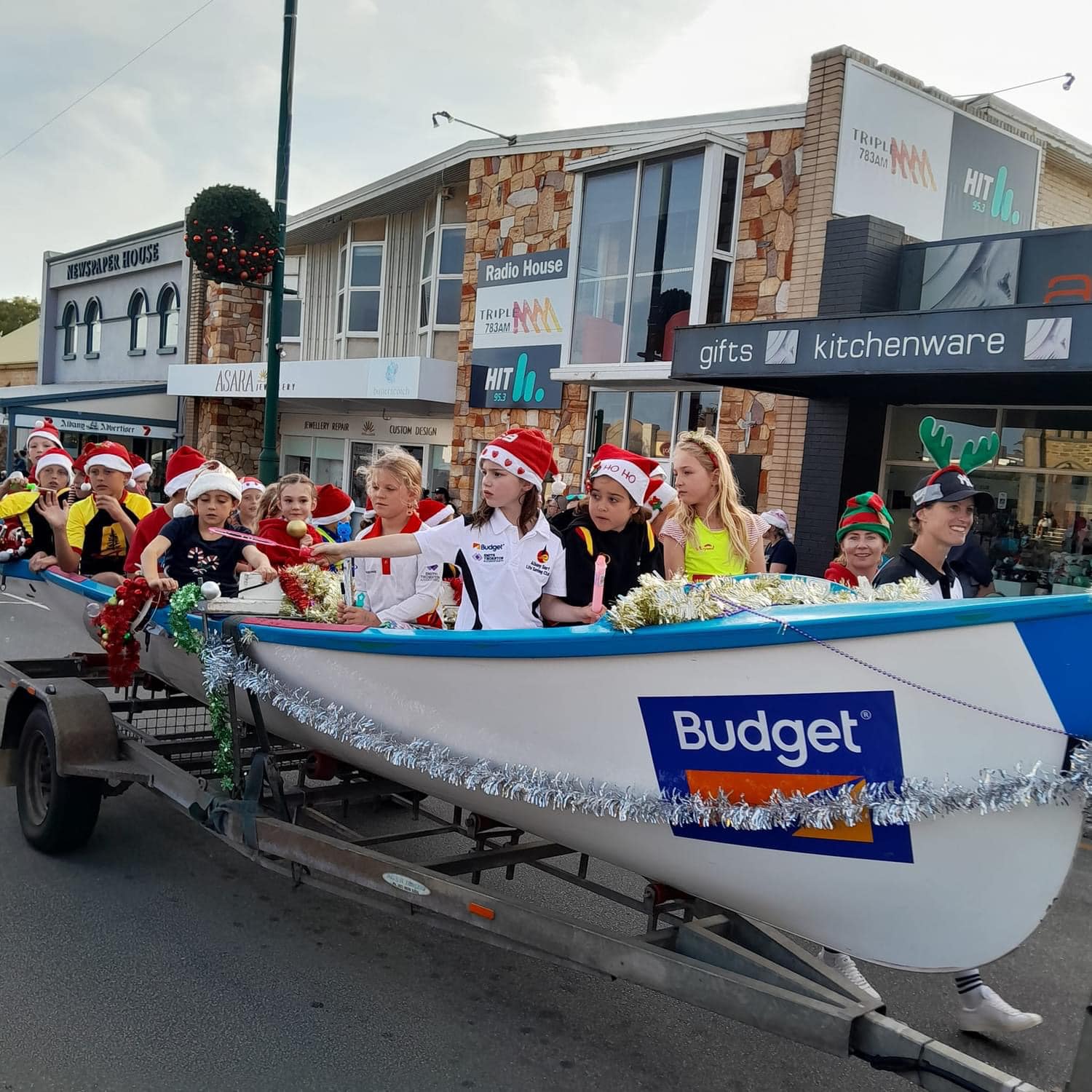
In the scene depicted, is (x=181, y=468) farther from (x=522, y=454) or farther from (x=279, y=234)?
(x=279, y=234)

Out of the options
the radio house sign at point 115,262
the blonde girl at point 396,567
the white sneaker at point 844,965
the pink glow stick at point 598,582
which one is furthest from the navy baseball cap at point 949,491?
the radio house sign at point 115,262

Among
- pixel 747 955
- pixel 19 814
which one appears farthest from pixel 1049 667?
pixel 19 814

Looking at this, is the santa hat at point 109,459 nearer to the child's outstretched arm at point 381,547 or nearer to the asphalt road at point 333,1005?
the asphalt road at point 333,1005

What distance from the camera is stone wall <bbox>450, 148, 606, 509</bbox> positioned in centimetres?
1494

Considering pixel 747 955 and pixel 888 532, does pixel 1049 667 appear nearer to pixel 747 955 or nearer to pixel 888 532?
pixel 747 955

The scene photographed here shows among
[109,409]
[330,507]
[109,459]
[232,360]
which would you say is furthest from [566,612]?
[109,409]

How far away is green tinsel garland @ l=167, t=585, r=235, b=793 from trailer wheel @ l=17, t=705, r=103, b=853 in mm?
742

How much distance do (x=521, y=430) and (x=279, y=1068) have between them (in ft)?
7.21

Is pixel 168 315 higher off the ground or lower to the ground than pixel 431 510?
higher

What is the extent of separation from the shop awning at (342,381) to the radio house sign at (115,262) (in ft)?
13.0

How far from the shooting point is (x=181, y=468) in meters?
6.25

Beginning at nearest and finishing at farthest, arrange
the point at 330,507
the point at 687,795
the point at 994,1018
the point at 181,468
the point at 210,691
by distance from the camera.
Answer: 1. the point at 687,795
2. the point at 994,1018
3. the point at 210,691
4. the point at 181,468
5. the point at 330,507

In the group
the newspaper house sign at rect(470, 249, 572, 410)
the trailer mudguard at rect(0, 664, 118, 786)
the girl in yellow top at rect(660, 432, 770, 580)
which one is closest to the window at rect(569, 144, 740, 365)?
the newspaper house sign at rect(470, 249, 572, 410)

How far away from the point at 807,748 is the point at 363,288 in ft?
64.1
